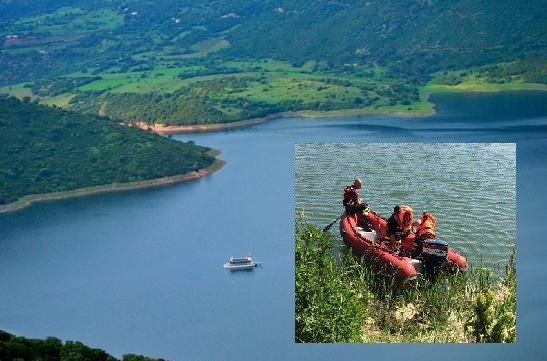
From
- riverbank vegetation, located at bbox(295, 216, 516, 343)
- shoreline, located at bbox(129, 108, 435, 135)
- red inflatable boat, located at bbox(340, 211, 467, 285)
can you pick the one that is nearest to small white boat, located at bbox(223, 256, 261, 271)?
Result: shoreline, located at bbox(129, 108, 435, 135)

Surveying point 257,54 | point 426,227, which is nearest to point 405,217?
point 426,227

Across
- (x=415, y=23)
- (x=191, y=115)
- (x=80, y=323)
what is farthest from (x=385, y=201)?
(x=415, y=23)

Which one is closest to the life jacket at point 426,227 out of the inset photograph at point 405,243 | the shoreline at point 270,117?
the inset photograph at point 405,243

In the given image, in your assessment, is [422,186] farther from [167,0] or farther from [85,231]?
[167,0]

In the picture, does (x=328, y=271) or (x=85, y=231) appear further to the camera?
(x=85, y=231)

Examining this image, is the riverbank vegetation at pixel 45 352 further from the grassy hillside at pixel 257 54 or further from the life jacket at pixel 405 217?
the grassy hillside at pixel 257 54

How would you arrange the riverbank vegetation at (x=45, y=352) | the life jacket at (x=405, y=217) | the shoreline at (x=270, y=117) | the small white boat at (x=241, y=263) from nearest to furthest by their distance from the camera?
the life jacket at (x=405, y=217) < the riverbank vegetation at (x=45, y=352) < the small white boat at (x=241, y=263) < the shoreline at (x=270, y=117)

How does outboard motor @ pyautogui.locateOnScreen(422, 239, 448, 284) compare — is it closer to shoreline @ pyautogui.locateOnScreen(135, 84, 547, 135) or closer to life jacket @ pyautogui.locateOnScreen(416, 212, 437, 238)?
life jacket @ pyautogui.locateOnScreen(416, 212, 437, 238)
